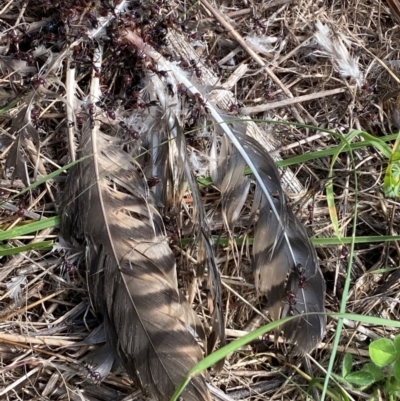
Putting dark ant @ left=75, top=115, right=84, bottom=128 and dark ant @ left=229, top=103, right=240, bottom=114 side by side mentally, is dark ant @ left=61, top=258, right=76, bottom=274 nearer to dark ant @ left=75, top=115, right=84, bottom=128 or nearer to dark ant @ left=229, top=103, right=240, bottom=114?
dark ant @ left=75, top=115, right=84, bottom=128

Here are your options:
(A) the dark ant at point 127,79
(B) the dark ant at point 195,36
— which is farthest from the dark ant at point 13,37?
(B) the dark ant at point 195,36

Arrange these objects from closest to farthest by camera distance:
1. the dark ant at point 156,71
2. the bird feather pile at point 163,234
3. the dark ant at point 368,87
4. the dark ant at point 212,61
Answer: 1. the bird feather pile at point 163,234
2. the dark ant at point 156,71
3. the dark ant at point 212,61
4. the dark ant at point 368,87

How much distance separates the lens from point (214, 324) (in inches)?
81.8

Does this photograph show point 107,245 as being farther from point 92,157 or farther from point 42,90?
point 42,90

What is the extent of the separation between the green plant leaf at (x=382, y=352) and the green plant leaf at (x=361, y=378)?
0.07 metres

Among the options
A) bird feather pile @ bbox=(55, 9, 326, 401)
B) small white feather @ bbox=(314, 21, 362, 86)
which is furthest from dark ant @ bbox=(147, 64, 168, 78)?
small white feather @ bbox=(314, 21, 362, 86)

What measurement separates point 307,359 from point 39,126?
1497mm

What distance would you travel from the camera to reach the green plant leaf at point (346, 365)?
2.21 metres

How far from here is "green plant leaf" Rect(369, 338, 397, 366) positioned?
2.17 m

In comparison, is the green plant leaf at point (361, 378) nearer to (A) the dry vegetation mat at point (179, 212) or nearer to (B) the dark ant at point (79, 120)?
(A) the dry vegetation mat at point (179, 212)

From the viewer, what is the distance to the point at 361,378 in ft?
7.22

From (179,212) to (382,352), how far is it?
1019mm

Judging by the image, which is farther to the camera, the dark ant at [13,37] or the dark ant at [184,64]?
the dark ant at [184,64]

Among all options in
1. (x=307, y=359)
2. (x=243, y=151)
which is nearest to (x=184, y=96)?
(x=243, y=151)
